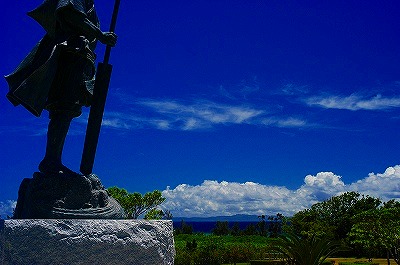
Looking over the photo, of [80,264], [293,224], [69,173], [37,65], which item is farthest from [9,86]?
[293,224]

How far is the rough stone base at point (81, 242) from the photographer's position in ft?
13.5

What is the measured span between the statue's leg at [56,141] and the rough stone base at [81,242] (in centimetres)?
82

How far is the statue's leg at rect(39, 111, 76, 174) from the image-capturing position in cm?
494

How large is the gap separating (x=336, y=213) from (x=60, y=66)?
100 feet

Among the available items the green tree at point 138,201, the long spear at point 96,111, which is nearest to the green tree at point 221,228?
the green tree at point 138,201

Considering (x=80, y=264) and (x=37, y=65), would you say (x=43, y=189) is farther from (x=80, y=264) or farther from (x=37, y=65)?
(x=37, y=65)

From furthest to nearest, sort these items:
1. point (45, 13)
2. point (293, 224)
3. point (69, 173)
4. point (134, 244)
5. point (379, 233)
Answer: point (293, 224) < point (379, 233) < point (45, 13) < point (69, 173) < point (134, 244)

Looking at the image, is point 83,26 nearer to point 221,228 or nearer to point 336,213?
point 336,213

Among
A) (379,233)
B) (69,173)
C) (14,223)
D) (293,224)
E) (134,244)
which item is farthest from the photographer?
(293,224)

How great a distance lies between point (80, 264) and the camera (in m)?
4.25

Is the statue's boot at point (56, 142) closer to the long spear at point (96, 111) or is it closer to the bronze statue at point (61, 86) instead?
the bronze statue at point (61, 86)

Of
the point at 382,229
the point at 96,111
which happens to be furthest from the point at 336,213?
the point at 96,111

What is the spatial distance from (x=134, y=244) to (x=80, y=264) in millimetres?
536

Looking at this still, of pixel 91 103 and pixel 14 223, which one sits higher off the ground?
pixel 91 103
